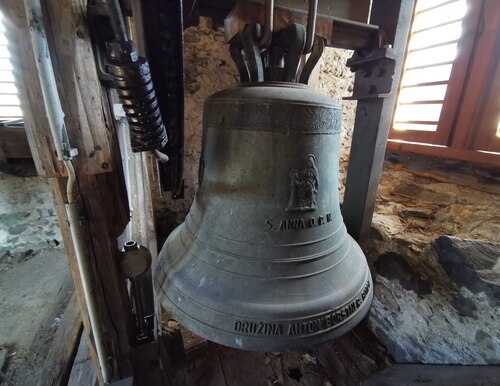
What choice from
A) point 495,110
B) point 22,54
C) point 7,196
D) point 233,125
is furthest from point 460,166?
point 7,196

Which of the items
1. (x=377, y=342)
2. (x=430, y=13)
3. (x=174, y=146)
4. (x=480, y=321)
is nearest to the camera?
(x=174, y=146)

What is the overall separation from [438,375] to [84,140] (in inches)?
53.2

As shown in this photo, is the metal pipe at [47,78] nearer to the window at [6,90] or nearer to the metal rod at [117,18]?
the metal rod at [117,18]

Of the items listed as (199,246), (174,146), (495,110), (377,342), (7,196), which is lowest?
(377,342)

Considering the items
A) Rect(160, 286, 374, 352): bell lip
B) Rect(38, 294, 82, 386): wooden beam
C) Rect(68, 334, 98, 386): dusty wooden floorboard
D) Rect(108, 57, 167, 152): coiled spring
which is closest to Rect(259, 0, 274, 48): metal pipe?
Rect(108, 57, 167, 152): coiled spring

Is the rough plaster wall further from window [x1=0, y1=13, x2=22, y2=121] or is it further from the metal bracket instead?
window [x1=0, y1=13, x2=22, y2=121]

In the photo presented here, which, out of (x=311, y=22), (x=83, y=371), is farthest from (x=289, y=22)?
(x=83, y=371)

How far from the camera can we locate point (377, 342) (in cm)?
105

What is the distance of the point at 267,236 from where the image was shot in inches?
22.7

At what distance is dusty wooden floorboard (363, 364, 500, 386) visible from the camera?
82cm

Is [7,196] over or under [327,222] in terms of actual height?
under

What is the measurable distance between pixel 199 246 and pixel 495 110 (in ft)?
6.23

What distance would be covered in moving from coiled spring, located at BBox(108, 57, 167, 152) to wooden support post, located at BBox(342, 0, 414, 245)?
734 millimetres

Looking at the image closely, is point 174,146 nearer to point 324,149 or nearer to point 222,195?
point 222,195
